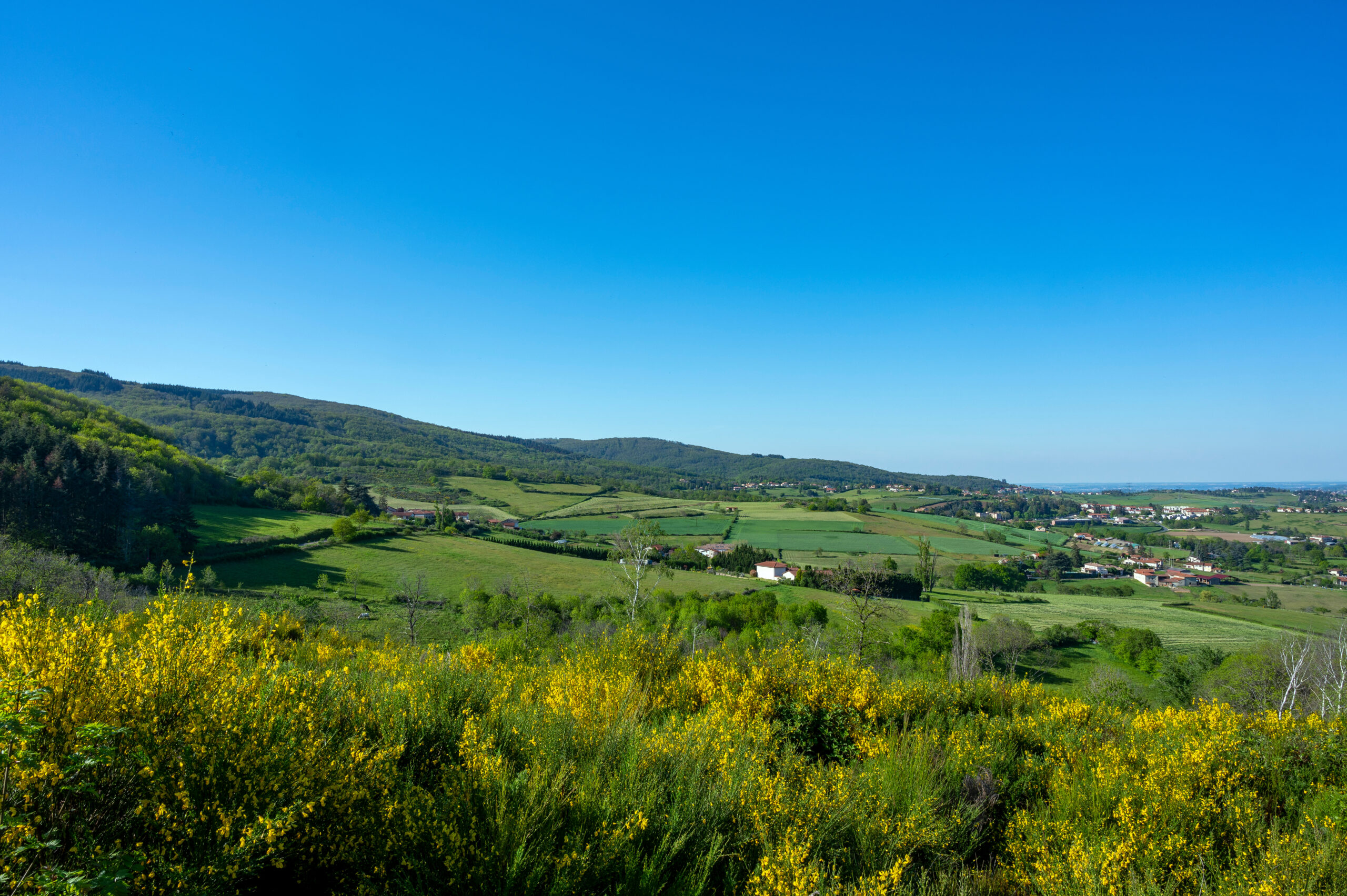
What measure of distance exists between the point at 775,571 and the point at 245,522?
5960 cm

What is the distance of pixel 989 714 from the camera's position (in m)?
9.98

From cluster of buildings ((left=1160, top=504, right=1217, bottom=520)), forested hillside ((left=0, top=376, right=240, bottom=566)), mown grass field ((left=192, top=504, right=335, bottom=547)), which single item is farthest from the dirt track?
forested hillside ((left=0, top=376, right=240, bottom=566))

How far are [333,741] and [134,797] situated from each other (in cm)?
155

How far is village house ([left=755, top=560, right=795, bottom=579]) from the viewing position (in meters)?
64.4

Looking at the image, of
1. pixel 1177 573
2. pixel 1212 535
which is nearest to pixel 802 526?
pixel 1177 573

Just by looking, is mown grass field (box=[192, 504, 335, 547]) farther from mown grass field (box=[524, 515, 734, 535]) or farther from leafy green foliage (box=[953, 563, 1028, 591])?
leafy green foliage (box=[953, 563, 1028, 591])

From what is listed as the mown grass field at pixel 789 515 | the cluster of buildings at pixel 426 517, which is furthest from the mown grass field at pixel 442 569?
the mown grass field at pixel 789 515

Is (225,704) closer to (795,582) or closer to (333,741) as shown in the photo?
(333,741)

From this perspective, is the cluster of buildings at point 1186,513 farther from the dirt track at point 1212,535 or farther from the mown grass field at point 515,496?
the mown grass field at point 515,496

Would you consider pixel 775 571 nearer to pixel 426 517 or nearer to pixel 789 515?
pixel 789 515

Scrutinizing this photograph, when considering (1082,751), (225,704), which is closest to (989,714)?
A: (1082,751)

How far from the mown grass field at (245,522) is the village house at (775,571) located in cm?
5114

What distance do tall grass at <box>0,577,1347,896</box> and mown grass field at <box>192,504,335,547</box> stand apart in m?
57.9

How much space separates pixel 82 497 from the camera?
44562 millimetres
